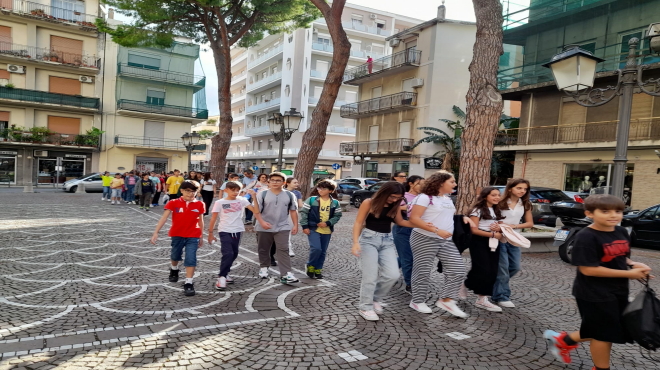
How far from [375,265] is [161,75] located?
36138 millimetres

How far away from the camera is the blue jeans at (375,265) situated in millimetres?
4637

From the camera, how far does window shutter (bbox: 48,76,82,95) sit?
1278 inches

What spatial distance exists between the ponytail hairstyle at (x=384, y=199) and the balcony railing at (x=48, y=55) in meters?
34.8

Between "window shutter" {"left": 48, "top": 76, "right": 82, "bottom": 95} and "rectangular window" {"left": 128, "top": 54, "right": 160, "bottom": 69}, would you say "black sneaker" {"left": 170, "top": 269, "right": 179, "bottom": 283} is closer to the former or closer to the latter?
"window shutter" {"left": 48, "top": 76, "right": 82, "bottom": 95}

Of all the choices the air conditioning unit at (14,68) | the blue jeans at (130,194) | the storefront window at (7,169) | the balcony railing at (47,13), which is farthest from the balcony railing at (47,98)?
the blue jeans at (130,194)

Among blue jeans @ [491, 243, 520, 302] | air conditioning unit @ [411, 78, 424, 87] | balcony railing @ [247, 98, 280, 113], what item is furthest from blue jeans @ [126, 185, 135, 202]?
balcony railing @ [247, 98, 280, 113]

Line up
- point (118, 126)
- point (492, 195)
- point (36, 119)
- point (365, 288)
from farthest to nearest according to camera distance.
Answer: point (118, 126) < point (36, 119) < point (492, 195) < point (365, 288)

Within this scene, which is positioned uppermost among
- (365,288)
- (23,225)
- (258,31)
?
(258,31)

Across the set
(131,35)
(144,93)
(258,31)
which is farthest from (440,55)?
(144,93)

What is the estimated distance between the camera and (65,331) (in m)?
3.99

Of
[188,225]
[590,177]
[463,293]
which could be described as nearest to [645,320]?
[463,293]

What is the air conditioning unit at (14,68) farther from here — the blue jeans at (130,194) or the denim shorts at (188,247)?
the denim shorts at (188,247)

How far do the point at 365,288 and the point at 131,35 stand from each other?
1755cm

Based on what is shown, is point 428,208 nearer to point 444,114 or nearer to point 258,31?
point 258,31
